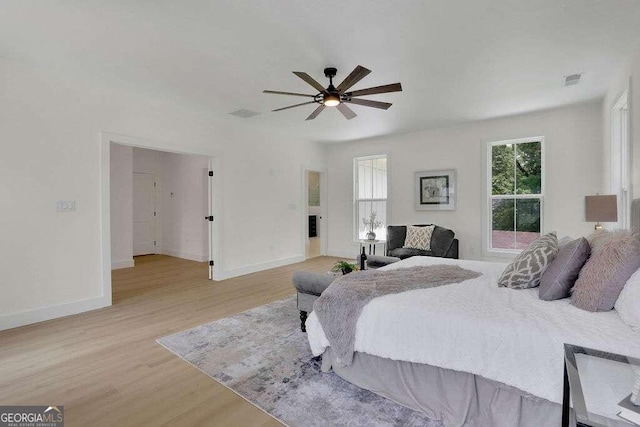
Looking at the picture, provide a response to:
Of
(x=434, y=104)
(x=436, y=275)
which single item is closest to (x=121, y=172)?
(x=434, y=104)

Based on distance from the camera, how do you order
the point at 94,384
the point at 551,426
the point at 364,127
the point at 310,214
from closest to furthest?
1. the point at 551,426
2. the point at 94,384
3. the point at 364,127
4. the point at 310,214

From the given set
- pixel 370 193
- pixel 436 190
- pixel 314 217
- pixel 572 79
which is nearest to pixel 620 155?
pixel 572 79

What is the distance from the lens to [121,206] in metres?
6.48

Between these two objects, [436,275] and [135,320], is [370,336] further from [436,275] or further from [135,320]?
[135,320]

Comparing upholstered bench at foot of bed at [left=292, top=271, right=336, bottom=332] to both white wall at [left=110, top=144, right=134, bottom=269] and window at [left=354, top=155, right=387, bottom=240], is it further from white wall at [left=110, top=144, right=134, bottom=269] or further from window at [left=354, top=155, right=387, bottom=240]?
white wall at [left=110, top=144, right=134, bottom=269]

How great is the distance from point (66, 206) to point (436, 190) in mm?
5681

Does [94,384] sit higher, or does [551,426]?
[551,426]

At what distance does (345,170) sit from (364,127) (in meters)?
1.60

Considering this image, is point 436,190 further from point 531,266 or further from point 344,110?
point 531,266

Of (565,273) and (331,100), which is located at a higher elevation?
(331,100)

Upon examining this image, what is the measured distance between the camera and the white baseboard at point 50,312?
3264mm

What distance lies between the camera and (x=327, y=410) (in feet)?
6.32

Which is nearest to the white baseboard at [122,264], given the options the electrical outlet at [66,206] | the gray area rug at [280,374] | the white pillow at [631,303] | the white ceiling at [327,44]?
the electrical outlet at [66,206]

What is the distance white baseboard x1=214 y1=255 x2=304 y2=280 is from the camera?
5384 millimetres
